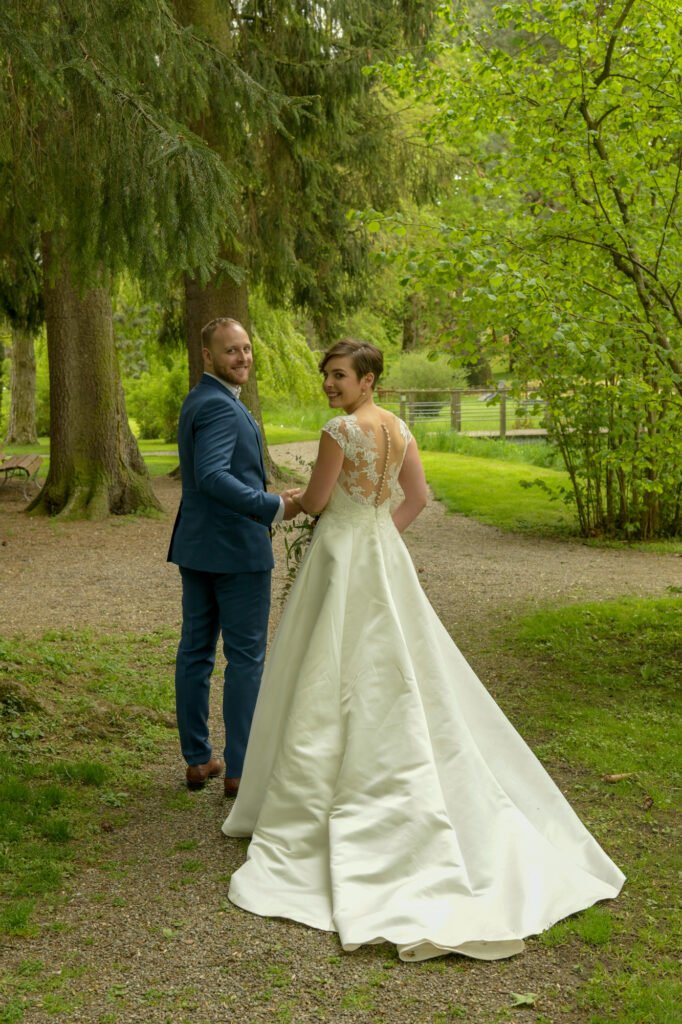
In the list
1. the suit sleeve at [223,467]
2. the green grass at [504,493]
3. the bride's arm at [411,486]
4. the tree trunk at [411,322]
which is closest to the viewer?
the suit sleeve at [223,467]

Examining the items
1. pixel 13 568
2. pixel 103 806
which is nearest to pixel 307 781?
pixel 103 806

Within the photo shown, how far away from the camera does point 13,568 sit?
411 inches

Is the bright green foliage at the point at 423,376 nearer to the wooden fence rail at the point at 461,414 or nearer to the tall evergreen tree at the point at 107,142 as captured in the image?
the wooden fence rail at the point at 461,414

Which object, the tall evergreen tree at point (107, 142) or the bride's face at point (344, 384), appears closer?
the bride's face at point (344, 384)

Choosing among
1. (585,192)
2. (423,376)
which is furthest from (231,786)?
(423,376)

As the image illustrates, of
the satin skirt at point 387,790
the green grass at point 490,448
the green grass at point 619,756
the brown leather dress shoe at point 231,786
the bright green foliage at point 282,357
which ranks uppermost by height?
the bright green foliage at point 282,357

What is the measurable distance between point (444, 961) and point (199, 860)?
1.12 m

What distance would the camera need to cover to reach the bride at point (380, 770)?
140 inches

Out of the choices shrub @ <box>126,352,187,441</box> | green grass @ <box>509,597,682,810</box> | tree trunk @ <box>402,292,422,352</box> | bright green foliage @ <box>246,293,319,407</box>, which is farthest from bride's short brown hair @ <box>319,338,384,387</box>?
tree trunk @ <box>402,292,422,352</box>

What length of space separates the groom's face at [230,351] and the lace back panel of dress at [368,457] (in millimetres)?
488

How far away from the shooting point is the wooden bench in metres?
15.1

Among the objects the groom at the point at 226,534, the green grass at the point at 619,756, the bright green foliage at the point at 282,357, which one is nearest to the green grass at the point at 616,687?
the green grass at the point at 619,756

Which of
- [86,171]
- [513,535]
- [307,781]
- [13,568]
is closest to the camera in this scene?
[307,781]

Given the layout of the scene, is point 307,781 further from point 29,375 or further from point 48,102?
point 29,375
